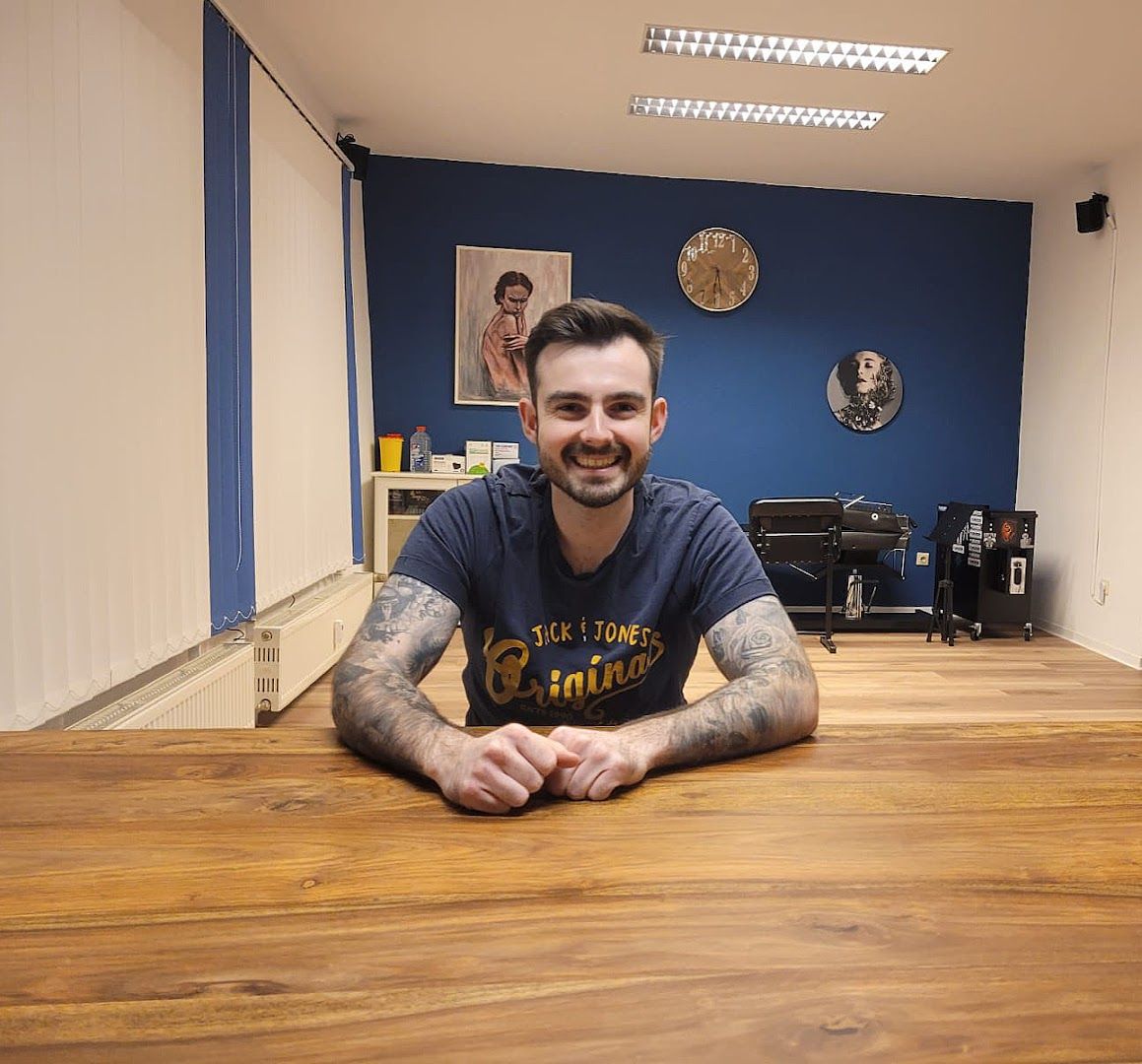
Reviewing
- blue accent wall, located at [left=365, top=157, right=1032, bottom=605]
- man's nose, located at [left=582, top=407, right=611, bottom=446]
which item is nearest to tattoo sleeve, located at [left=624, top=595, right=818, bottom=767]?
man's nose, located at [left=582, top=407, right=611, bottom=446]

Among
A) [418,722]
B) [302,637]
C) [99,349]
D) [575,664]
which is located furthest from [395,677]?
[302,637]

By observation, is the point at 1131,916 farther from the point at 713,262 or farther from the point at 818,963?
the point at 713,262

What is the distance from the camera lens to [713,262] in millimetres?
5934

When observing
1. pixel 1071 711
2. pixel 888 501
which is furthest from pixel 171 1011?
pixel 888 501

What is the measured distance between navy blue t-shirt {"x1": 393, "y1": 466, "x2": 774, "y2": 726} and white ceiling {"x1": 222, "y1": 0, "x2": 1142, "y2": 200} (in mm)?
2719

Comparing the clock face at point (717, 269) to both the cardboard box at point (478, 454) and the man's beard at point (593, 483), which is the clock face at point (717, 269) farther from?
the man's beard at point (593, 483)

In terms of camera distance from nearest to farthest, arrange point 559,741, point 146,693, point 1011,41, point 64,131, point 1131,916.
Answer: point 1131,916 < point 559,741 < point 64,131 < point 146,693 < point 1011,41

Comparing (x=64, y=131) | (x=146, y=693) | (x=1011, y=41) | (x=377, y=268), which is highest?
(x=1011, y=41)

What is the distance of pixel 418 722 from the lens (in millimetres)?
1065

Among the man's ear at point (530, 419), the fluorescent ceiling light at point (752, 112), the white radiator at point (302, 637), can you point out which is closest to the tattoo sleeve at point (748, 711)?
the man's ear at point (530, 419)

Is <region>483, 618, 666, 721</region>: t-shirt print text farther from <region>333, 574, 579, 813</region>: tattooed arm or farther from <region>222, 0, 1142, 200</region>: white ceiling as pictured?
<region>222, 0, 1142, 200</region>: white ceiling

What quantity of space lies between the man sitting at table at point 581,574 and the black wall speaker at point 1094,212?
197 inches

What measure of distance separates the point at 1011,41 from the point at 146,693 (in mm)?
4302

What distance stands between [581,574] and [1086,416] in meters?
5.26
